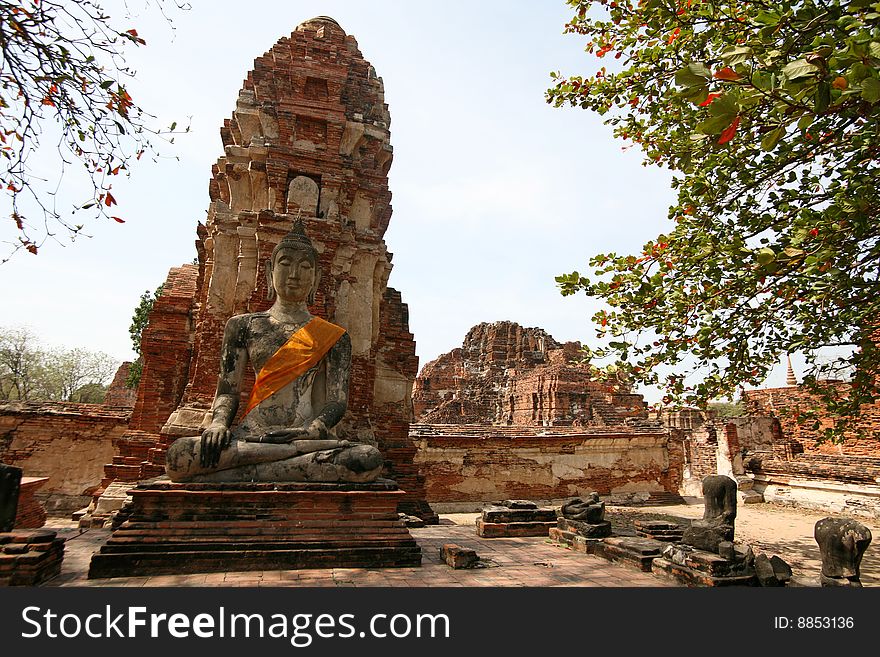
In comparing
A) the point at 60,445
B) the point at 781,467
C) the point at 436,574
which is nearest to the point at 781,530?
the point at 781,467

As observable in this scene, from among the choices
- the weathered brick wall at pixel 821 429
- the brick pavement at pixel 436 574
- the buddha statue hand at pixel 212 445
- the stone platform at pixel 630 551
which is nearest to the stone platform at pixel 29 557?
the brick pavement at pixel 436 574

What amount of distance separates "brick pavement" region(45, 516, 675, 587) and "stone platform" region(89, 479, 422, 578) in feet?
0.38

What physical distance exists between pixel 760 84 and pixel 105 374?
4174 centimetres

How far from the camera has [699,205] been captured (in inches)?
223

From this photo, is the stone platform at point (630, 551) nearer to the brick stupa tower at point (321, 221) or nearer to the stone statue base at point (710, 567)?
the stone statue base at point (710, 567)

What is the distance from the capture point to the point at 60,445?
12500mm

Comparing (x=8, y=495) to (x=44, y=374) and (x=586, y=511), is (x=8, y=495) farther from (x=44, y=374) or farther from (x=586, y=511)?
(x=44, y=374)

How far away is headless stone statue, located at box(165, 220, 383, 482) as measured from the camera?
5414mm

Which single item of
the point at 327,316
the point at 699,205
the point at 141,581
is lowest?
the point at 141,581
